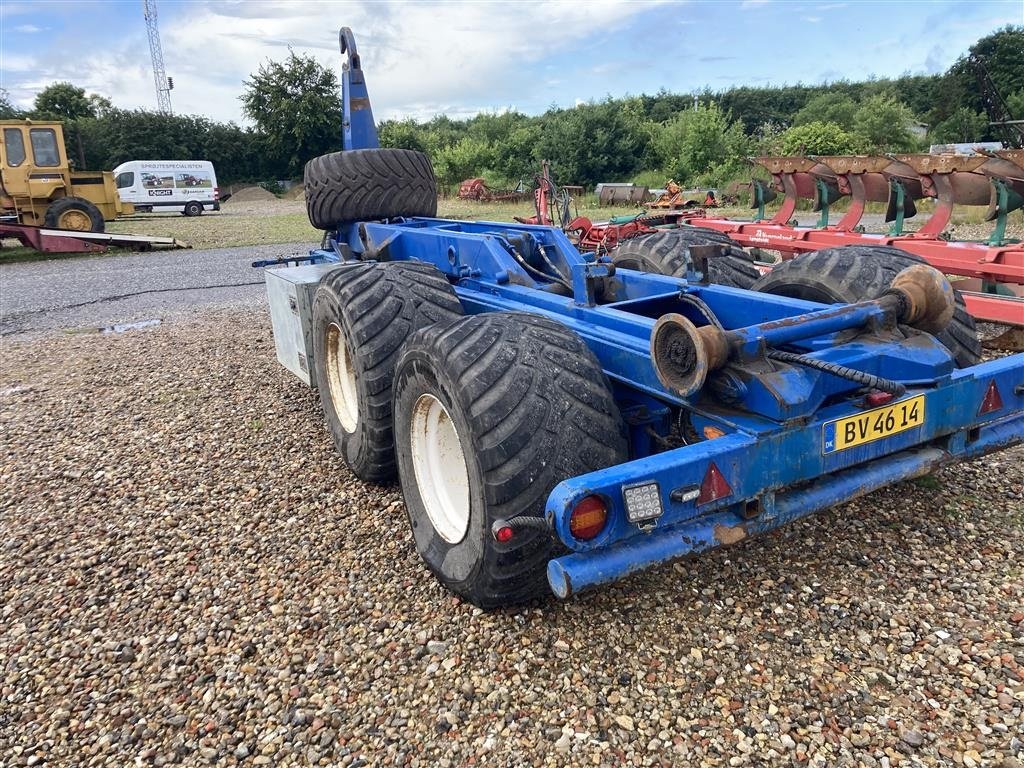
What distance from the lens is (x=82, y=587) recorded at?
3236 mm

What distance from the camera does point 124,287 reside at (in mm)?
12078

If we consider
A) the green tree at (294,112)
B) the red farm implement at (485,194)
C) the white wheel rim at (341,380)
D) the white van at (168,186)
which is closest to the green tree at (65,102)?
the green tree at (294,112)

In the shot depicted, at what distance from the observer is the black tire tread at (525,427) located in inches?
97.4

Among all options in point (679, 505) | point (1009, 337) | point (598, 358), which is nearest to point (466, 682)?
point (679, 505)

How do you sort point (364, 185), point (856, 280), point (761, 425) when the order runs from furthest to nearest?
point (364, 185) → point (856, 280) → point (761, 425)

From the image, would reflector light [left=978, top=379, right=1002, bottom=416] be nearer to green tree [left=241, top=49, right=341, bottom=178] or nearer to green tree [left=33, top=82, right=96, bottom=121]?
green tree [left=241, top=49, right=341, bottom=178]

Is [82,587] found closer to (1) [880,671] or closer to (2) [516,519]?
(2) [516,519]

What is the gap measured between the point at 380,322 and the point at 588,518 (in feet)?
6.34

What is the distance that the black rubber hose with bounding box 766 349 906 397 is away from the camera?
7.22ft

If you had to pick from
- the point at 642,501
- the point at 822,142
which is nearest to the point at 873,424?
the point at 642,501

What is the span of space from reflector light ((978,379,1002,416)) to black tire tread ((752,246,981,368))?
0.55m

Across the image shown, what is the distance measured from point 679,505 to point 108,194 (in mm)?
19875

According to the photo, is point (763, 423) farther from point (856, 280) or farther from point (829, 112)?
point (829, 112)

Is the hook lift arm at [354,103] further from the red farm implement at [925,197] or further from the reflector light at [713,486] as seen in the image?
the reflector light at [713,486]
